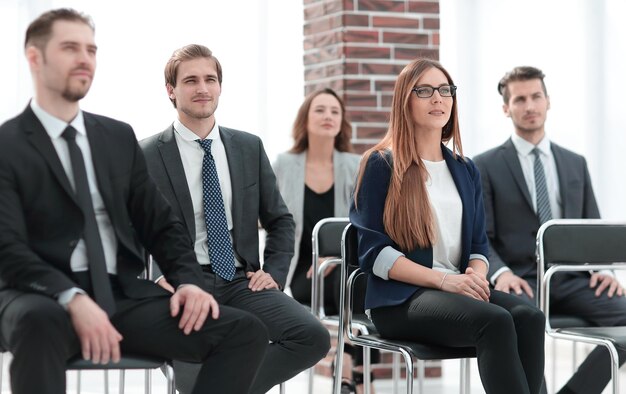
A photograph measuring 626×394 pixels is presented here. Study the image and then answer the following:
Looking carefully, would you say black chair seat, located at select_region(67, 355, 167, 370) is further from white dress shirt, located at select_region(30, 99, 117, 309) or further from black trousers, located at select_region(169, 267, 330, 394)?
black trousers, located at select_region(169, 267, 330, 394)

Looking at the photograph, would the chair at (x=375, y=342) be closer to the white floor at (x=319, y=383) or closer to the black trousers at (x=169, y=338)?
the black trousers at (x=169, y=338)

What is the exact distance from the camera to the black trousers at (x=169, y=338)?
2301 mm

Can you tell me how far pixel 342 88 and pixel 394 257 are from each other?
1.90m

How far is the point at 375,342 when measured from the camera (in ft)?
9.89

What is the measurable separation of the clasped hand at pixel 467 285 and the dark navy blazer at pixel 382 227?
9 cm

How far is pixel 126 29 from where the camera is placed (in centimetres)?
600

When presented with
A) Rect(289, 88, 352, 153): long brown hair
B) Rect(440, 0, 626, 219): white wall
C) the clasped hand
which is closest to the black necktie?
the clasped hand

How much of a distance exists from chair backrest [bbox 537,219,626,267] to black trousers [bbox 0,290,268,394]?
4.04 ft

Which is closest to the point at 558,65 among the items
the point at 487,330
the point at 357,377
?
the point at 357,377

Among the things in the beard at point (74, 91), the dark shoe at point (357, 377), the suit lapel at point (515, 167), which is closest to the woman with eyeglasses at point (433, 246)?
the suit lapel at point (515, 167)

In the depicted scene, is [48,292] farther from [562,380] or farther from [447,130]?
[562,380]

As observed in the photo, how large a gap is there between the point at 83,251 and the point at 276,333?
2.66ft

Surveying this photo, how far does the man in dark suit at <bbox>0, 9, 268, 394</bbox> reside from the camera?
2330mm

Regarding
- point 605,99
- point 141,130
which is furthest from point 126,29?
point 605,99
